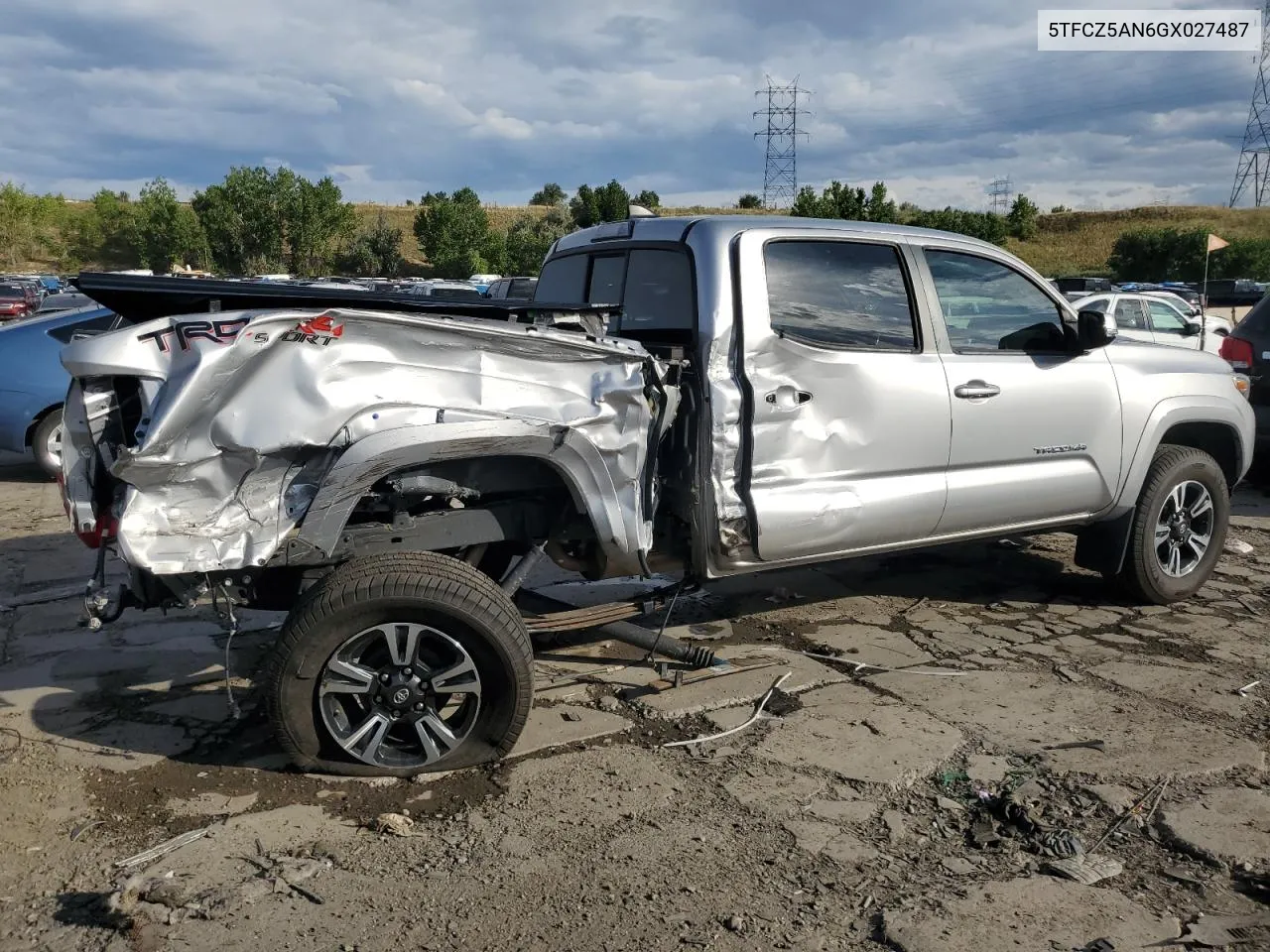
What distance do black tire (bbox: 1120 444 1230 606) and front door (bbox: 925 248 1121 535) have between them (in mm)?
321

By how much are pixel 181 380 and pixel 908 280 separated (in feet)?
10.2

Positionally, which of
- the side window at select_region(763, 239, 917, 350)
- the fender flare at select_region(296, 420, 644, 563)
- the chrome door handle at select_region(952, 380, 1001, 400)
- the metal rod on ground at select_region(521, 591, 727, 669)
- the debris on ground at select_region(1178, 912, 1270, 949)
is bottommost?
the debris on ground at select_region(1178, 912, 1270, 949)

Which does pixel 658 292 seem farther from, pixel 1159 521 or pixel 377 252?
pixel 377 252

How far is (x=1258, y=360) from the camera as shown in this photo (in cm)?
848

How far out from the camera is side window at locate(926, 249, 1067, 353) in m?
4.73

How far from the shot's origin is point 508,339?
3.50 metres

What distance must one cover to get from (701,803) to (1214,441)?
4.16 meters

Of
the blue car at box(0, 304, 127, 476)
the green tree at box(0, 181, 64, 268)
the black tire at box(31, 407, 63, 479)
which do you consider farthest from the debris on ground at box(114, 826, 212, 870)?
the green tree at box(0, 181, 64, 268)

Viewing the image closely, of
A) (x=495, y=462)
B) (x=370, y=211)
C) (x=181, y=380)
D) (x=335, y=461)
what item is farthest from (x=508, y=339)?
(x=370, y=211)

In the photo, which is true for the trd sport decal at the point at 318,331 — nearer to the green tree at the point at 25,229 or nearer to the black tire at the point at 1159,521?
the black tire at the point at 1159,521

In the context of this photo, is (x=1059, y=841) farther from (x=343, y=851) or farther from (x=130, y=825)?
(x=130, y=825)

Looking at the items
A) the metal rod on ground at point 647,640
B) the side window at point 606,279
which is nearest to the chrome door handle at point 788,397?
the side window at point 606,279

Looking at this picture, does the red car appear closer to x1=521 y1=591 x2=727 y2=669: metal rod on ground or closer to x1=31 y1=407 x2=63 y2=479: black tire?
x1=31 y1=407 x2=63 y2=479: black tire

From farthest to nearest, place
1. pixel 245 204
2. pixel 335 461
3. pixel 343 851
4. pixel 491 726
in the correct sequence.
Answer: pixel 245 204 < pixel 491 726 < pixel 335 461 < pixel 343 851
